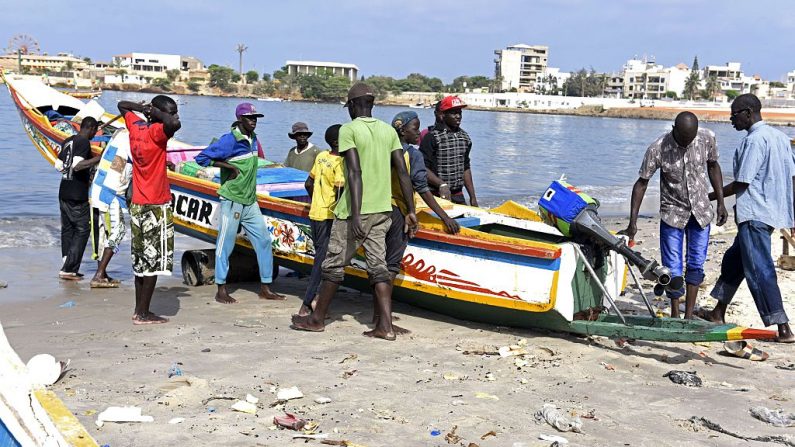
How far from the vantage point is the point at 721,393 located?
571 centimetres

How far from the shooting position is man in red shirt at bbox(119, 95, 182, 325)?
6.70 m

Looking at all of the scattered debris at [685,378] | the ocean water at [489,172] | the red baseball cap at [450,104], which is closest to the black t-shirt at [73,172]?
the red baseball cap at [450,104]

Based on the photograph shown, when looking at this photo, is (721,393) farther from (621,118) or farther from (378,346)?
(621,118)

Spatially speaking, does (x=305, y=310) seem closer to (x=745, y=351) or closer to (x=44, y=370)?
(x=44, y=370)

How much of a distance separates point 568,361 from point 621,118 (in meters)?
143

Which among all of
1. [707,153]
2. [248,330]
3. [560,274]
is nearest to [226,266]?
[248,330]

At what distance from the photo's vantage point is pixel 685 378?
591cm

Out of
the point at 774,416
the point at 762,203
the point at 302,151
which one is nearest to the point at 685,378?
the point at 774,416

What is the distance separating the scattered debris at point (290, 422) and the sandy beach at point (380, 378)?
0.24 feet

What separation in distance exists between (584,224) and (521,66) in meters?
186

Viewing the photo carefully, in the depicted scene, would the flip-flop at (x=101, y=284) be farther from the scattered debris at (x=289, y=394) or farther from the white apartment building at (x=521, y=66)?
the white apartment building at (x=521, y=66)

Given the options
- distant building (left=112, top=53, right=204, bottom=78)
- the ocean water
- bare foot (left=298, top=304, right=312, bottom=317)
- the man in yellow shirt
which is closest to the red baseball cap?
the man in yellow shirt

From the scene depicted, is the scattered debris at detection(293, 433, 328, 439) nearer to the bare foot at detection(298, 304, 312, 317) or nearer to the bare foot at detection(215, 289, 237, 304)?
the bare foot at detection(298, 304, 312, 317)

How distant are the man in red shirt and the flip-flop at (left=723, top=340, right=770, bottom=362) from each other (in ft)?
14.9
